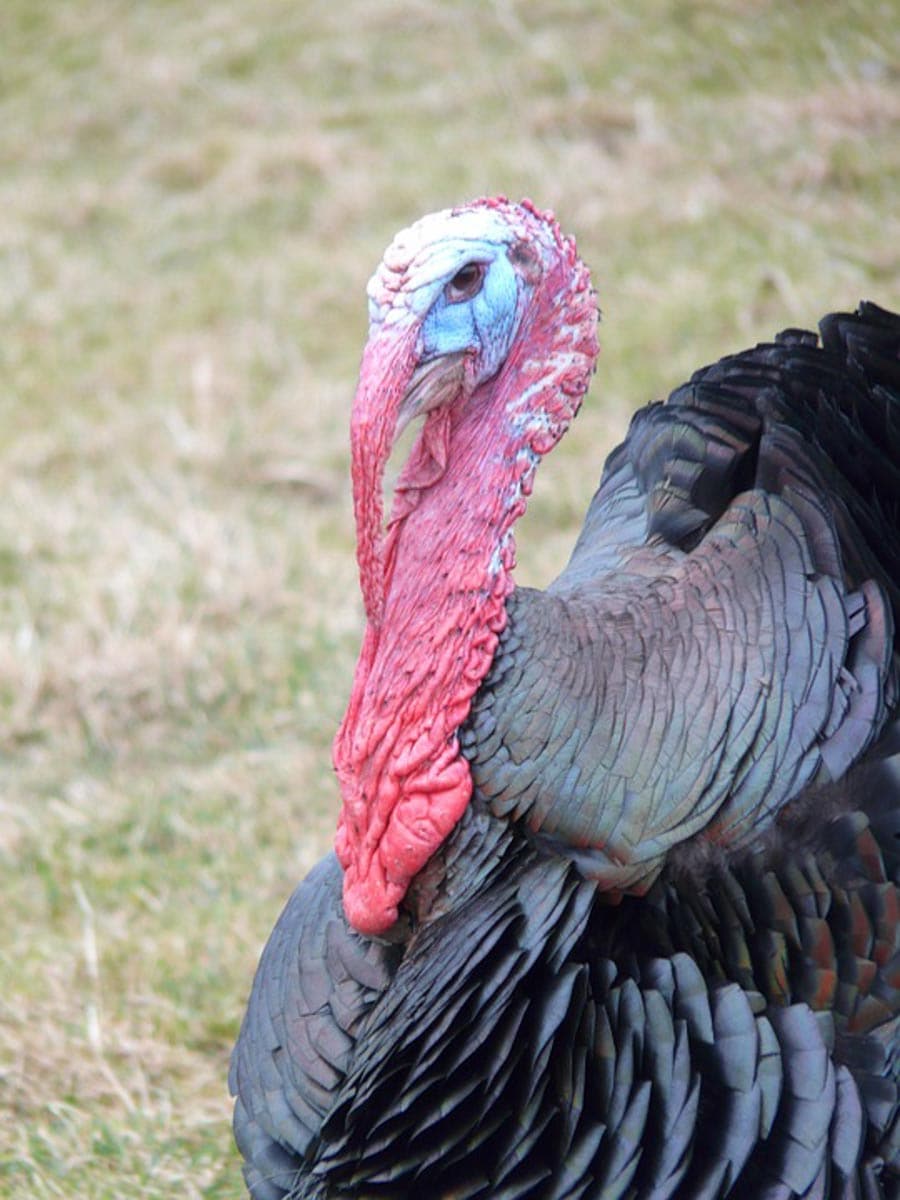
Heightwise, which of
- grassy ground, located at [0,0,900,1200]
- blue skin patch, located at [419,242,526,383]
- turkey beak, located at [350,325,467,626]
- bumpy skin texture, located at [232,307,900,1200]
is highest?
blue skin patch, located at [419,242,526,383]

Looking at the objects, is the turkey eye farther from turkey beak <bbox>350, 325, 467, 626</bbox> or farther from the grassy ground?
the grassy ground

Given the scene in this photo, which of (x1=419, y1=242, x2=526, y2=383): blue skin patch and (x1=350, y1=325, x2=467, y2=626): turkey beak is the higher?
(x1=419, y1=242, x2=526, y2=383): blue skin patch

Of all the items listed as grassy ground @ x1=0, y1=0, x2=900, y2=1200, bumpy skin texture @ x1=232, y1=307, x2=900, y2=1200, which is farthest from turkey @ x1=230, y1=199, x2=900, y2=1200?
grassy ground @ x1=0, y1=0, x2=900, y2=1200

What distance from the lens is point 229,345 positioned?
21.8 feet

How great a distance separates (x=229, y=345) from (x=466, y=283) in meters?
4.52

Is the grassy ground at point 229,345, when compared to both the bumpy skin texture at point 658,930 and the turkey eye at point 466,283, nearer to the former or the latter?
the bumpy skin texture at point 658,930

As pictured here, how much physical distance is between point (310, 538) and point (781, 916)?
3.15 m

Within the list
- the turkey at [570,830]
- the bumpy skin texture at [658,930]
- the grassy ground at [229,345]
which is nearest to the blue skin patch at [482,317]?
the turkey at [570,830]

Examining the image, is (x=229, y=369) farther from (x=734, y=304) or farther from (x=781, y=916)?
(x=781, y=916)

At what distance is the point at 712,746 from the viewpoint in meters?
2.21

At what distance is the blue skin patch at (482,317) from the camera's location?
2.20m

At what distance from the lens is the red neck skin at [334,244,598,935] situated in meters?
2.25

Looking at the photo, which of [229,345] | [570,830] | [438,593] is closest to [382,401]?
[438,593]

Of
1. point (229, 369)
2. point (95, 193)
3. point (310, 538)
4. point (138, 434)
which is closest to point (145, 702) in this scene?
point (310, 538)
